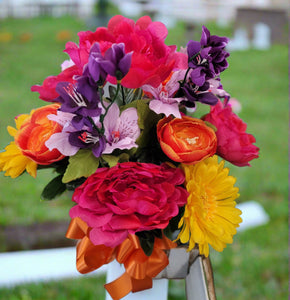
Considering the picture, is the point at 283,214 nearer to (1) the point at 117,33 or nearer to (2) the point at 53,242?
(2) the point at 53,242

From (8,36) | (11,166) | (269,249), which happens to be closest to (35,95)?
(8,36)

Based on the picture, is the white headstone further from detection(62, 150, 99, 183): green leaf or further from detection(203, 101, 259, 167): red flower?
detection(62, 150, 99, 183): green leaf

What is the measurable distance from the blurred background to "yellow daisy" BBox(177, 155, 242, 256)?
96cm

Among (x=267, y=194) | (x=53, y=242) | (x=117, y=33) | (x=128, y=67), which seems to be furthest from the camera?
(x=267, y=194)

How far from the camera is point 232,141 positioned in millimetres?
727

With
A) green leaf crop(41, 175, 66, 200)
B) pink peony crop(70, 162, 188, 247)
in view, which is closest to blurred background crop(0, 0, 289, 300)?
green leaf crop(41, 175, 66, 200)

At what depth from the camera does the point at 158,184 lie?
0.66 metres

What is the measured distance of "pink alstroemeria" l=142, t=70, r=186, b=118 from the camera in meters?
0.66

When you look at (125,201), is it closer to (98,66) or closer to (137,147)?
(137,147)

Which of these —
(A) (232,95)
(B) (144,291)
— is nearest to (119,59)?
(B) (144,291)

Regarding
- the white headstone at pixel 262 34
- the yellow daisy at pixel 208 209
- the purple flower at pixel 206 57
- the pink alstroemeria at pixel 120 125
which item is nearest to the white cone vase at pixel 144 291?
the yellow daisy at pixel 208 209

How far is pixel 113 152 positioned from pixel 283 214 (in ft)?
6.14

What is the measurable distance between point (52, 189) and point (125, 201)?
19 centimetres

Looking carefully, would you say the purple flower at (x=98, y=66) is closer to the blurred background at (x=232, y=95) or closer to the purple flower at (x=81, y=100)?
the purple flower at (x=81, y=100)
